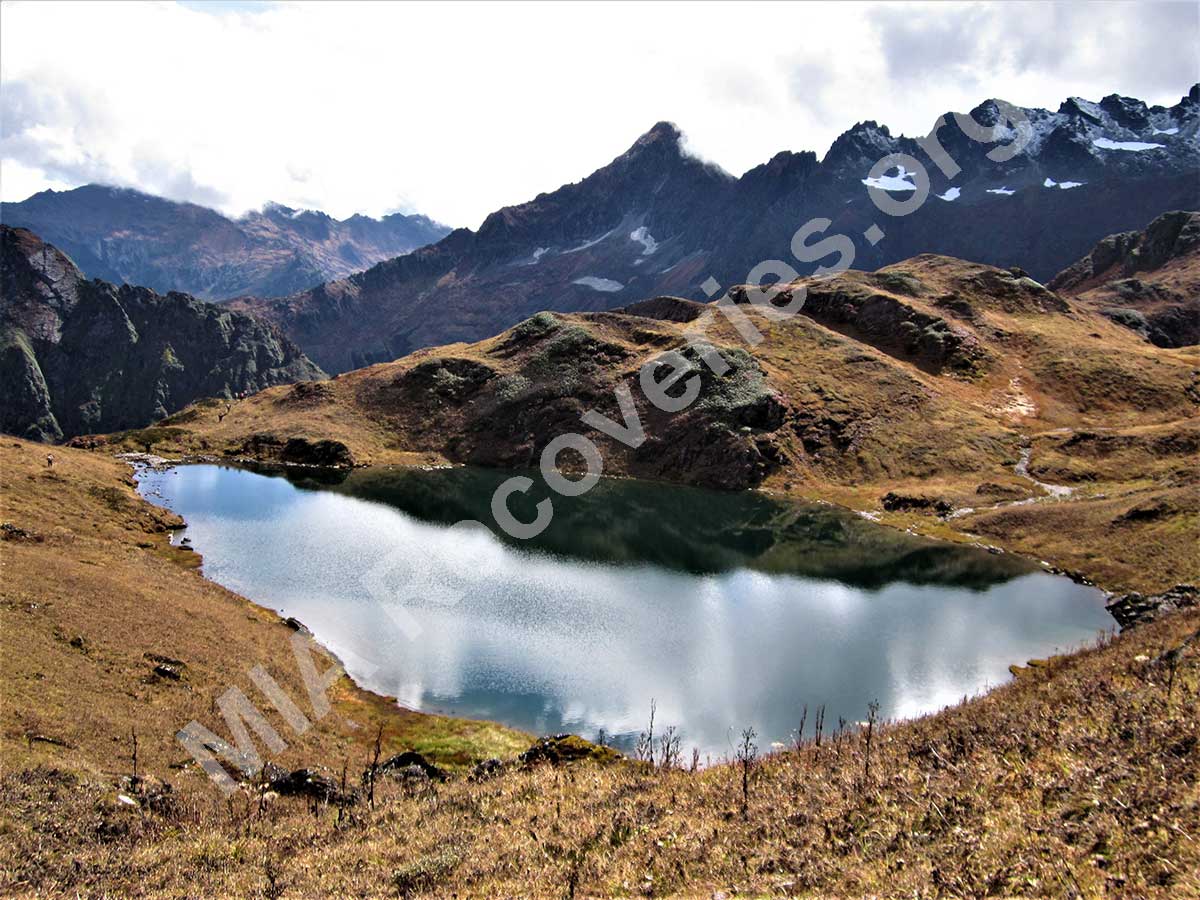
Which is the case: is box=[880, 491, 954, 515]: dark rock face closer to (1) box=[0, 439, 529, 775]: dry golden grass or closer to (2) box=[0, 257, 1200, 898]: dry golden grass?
(2) box=[0, 257, 1200, 898]: dry golden grass

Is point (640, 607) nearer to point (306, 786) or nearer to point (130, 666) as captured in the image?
point (306, 786)

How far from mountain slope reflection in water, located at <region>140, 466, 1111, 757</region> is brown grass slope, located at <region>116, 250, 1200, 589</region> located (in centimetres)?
1949

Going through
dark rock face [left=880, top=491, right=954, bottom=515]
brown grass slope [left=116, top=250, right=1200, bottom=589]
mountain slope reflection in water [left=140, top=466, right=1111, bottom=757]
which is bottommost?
mountain slope reflection in water [left=140, top=466, right=1111, bottom=757]

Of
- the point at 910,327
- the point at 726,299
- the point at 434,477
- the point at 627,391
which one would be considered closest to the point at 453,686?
the point at 434,477

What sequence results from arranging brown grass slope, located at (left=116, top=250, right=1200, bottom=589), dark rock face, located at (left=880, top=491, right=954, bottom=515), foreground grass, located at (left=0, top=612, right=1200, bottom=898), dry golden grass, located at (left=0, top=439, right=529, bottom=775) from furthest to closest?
brown grass slope, located at (left=116, top=250, right=1200, bottom=589), dark rock face, located at (left=880, top=491, right=954, bottom=515), dry golden grass, located at (left=0, top=439, right=529, bottom=775), foreground grass, located at (left=0, top=612, right=1200, bottom=898)

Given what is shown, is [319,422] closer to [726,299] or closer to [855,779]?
[726,299]

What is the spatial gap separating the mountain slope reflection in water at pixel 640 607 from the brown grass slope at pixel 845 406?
19.5 metres

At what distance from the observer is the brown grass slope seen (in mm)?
106500

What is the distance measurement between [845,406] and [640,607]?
86.1 metres

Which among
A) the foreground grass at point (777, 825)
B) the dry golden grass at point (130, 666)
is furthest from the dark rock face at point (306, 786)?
the dry golden grass at point (130, 666)

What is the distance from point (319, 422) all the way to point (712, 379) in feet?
268

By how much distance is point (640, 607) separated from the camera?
206 feet

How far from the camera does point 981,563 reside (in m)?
78.8

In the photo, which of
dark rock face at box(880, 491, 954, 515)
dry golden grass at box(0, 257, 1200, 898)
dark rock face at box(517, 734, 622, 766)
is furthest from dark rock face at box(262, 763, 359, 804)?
dark rock face at box(880, 491, 954, 515)
